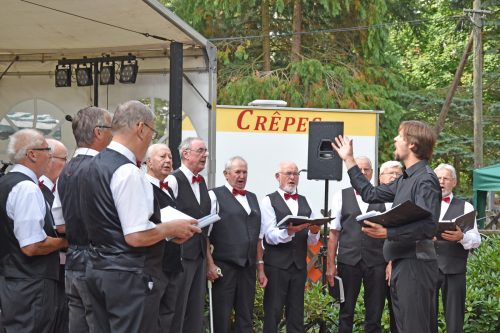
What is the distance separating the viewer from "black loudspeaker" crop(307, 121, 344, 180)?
945 cm

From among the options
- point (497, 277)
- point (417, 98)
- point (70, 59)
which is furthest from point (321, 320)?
point (417, 98)

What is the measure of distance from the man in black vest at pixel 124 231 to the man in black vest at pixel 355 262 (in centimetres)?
368

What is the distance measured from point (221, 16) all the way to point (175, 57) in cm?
1173

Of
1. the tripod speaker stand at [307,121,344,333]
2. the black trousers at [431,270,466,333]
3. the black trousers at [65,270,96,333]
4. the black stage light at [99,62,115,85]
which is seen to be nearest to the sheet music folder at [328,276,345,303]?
the black trousers at [431,270,466,333]

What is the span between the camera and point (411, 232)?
19.3ft

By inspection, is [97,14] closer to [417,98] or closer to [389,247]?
[389,247]

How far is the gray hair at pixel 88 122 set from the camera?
5066mm

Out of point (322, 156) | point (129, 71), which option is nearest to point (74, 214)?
point (322, 156)

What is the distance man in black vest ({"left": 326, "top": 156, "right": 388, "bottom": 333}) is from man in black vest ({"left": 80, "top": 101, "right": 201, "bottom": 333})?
368cm

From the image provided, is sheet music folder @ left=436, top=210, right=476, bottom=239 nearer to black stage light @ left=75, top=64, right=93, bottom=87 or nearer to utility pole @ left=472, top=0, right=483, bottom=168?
black stage light @ left=75, top=64, right=93, bottom=87

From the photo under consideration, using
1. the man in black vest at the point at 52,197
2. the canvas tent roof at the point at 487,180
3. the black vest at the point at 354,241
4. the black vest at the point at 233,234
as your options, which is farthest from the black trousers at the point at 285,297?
the canvas tent roof at the point at 487,180

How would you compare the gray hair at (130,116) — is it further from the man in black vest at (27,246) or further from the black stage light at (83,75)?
the black stage light at (83,75)

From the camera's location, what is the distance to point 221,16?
2161 centimetres

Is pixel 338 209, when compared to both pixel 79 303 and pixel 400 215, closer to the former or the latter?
pixel 400 215
